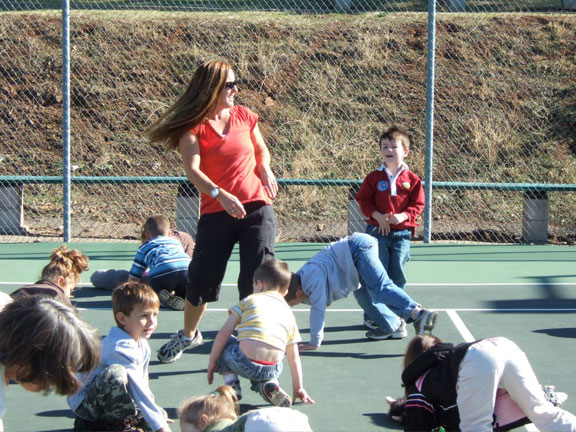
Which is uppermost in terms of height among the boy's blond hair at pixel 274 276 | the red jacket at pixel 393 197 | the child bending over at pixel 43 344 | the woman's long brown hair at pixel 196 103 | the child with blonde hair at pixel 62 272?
the woman's long brown hair at pixel 196 103

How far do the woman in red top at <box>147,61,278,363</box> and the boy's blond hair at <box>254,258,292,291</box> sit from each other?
0.52 meters

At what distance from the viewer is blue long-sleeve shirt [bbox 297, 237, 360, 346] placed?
5586 millimetres

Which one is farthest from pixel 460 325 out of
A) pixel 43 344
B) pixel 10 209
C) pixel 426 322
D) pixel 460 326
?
pixel 10 209

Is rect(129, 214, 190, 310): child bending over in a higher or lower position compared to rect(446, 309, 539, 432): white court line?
higher

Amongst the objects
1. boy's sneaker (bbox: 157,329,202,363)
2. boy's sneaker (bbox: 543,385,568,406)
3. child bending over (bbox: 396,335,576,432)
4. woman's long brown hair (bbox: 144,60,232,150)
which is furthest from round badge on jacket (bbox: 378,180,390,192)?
child bending over (bbox: 396,335,576,432)

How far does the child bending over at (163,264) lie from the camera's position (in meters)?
7.01

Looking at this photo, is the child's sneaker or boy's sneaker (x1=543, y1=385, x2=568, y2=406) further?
the child's sneaker

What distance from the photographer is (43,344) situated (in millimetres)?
2590

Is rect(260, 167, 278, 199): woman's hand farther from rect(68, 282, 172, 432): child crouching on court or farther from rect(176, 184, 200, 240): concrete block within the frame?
rect(176, 184, 200, 240): concrete block

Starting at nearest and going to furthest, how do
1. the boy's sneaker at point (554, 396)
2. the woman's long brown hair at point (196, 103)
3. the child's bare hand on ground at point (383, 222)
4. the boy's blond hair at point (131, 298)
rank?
the boy's blond hair at point (131, 298)
the boy's sneaker at point (554, 396)
the woman's long brown hair at point (196, 103)
the child's bare hand on ground at point (383, 222)

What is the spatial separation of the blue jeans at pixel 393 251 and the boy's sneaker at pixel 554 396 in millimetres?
1991

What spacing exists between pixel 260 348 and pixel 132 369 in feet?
2.38

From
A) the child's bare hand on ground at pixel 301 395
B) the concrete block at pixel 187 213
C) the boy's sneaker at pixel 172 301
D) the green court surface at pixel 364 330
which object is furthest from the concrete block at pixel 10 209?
the child's bare hand on ground at pixel 301 395

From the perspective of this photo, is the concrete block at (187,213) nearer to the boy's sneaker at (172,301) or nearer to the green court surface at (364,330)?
the green court surface at (364,330)
